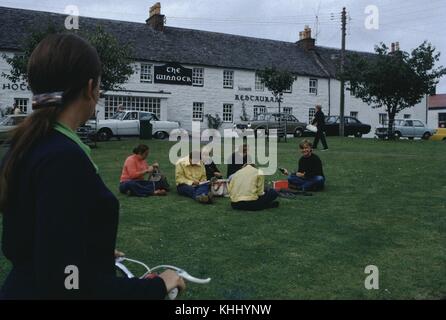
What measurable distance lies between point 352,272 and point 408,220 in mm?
3134

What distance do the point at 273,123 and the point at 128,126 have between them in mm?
9234

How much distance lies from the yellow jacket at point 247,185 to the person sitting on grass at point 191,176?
0.92 metres

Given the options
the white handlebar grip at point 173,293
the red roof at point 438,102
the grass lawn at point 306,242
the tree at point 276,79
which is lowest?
the grass lawn at point 306,242

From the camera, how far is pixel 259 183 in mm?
8859

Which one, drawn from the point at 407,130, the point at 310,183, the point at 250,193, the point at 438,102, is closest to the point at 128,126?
the point at 310,183

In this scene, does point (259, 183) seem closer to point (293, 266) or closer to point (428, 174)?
point (293, 266)

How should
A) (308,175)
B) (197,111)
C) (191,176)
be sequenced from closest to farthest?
(191,176) → (308,175) → (197,111)

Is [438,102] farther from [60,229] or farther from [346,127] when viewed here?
[60,229]

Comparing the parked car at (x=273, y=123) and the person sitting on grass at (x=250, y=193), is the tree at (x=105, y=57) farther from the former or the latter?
the person sitting on grass at (x=250, y=193)

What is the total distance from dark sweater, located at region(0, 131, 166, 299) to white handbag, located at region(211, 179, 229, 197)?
8338mm

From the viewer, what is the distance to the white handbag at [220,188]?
9.91m

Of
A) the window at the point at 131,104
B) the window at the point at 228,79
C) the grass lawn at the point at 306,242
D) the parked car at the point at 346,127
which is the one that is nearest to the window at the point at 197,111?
the window at the point at 228,79

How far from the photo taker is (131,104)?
32750 mm

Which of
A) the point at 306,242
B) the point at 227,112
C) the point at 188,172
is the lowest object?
the point at 306,242
